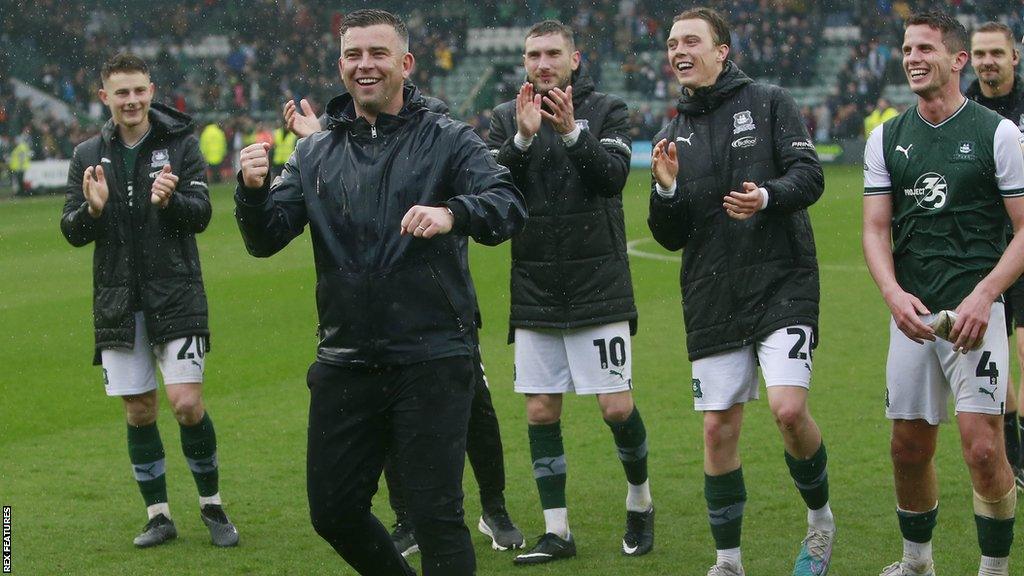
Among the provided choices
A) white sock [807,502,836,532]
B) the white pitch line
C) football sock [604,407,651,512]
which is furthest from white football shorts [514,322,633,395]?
the white pitch line

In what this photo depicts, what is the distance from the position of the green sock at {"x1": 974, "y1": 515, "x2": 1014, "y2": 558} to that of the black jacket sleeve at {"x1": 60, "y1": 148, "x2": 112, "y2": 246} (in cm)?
419

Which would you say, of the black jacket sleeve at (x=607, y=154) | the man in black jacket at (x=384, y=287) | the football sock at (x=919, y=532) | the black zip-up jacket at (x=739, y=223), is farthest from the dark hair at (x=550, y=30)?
the football sock at (x=919, y=532)

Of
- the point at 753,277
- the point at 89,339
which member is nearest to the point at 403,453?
the point at 753,277

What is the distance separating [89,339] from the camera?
12.8 meters

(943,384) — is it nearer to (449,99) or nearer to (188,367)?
(188,367)

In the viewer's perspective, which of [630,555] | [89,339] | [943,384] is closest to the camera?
[943,384]

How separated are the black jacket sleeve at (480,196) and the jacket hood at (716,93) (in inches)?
56.7

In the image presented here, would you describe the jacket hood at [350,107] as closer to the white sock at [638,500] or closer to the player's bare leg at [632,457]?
the player's bare leg at [632,457]

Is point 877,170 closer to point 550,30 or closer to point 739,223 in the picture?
point 739,223

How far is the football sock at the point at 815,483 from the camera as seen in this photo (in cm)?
596

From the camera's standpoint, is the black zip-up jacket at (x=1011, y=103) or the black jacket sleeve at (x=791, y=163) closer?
the black jacket sleeve at (x=791, y=163)

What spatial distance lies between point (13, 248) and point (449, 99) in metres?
21.5

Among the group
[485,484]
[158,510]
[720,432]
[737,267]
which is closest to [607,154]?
[737,267]

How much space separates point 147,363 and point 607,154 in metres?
2.46
